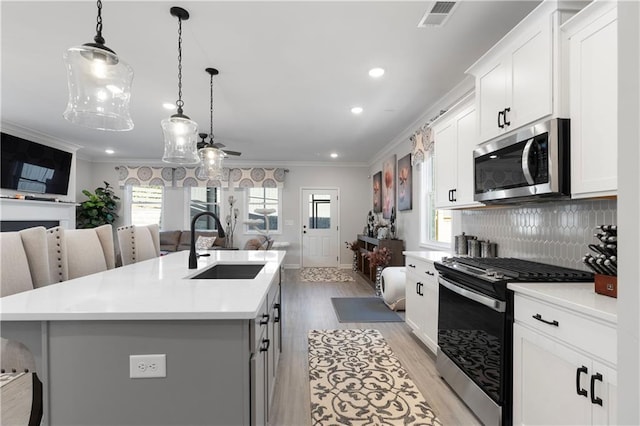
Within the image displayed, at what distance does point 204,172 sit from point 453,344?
328 cm

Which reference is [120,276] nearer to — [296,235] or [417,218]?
[417,218]

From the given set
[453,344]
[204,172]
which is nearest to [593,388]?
[453,344]

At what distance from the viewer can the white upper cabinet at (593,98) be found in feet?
4.64

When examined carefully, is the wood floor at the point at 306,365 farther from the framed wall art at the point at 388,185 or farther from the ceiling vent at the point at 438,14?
the ceiling vent at the point at 438,14

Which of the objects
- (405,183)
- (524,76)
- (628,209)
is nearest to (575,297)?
(628,209)

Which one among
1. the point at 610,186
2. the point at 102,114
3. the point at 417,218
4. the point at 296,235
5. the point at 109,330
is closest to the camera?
the point at 109,330

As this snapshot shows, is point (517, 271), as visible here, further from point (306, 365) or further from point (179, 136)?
point (179, 136)

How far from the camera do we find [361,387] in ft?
7.44

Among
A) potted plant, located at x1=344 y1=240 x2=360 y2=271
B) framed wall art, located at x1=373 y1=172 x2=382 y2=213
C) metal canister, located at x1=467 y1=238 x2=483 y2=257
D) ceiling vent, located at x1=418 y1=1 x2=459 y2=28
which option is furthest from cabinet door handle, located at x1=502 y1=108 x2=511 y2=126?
potted plant, located at x1=344 y1=240 x2=360 y2=271

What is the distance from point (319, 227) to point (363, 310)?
3.91m

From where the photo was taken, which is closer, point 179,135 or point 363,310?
point 179,135

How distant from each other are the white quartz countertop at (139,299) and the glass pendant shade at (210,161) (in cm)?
218

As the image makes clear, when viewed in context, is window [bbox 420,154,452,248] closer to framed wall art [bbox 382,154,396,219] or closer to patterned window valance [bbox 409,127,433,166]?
patterned window valance [bbox 409,127,433,166]

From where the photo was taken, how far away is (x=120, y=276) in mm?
1823
